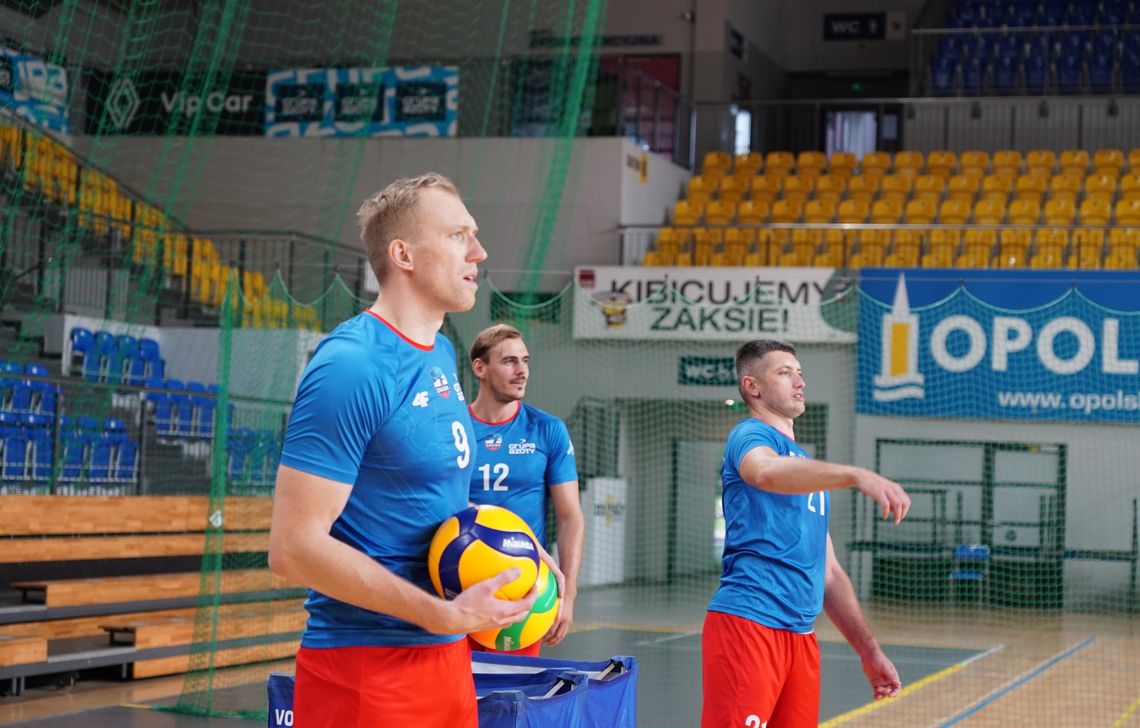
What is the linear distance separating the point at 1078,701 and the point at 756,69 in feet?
55.1

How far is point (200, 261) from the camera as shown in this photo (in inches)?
659

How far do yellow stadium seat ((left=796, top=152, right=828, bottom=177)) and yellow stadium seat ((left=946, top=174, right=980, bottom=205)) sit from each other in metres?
2.01

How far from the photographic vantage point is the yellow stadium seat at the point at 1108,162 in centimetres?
1898

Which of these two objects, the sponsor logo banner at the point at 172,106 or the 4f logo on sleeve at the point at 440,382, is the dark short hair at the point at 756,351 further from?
the sponsor logo banner at the point at 172,106

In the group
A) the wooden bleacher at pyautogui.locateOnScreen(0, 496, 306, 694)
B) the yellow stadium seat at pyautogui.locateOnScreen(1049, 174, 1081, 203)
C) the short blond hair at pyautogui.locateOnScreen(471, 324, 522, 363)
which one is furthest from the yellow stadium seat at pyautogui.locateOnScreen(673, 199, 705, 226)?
the short blond hair at pyautogui.locateOnScreen(471, 324, 522, 363)

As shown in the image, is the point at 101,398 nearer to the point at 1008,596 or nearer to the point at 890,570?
the point at 890,570

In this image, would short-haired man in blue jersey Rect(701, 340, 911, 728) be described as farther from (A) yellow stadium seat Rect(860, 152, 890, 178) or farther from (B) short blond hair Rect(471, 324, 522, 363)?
(A) yellow stadium seat Rect(860, 152, 890, 178)

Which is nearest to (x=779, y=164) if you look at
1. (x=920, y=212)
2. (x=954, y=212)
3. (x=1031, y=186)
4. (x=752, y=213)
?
(x=752, y=213)

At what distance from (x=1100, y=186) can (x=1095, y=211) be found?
0.93 metres

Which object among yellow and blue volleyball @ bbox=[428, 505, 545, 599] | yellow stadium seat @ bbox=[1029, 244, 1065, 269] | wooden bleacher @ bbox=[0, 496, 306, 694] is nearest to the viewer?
yellow and blue volleyball @ bbox=[428, 505, 545, 599]

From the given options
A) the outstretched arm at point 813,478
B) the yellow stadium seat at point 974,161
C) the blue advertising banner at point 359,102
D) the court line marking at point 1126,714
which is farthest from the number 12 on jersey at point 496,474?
the yellow stadium seat at point 974,161

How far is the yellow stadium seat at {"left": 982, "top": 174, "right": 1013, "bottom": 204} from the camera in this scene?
18808mm

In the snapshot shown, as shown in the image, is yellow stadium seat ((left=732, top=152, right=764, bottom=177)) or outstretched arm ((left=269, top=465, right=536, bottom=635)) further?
yellow stadium seat ((left=732, top=152, right=764, bottom=177))

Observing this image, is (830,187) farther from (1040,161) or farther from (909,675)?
(909,675)
